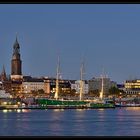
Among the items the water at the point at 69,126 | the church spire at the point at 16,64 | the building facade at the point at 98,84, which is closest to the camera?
the water at the point at 69,126

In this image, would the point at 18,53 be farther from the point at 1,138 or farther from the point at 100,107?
the point at 1,138

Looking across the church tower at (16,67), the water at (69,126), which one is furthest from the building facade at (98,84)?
the water at (69,126)

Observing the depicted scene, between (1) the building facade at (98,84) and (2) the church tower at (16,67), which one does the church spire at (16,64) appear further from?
(1) the building facade at (98,84)

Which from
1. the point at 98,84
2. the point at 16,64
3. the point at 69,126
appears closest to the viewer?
the point at 69,126

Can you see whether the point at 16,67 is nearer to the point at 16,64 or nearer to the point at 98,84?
the point at 16,64

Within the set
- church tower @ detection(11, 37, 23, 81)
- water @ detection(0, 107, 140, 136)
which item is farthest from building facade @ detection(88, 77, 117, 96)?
water @ detection(0, 107, 140, 136)

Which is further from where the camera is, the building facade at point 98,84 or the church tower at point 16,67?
the building facade at point 98,84

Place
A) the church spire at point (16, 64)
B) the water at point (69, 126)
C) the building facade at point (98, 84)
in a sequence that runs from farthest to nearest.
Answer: the building facade at point (98, 84) → the church spire at point (16, 64) → the water at point (69, 126)

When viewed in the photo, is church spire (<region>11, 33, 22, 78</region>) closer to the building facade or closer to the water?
the building facade

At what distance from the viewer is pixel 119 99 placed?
55000mm

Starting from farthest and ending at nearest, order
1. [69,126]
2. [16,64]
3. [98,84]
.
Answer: [98,84] < [16,64] < [69,126]

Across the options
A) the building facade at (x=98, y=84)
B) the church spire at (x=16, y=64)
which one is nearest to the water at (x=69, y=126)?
the church spire at (x=16, y=64)

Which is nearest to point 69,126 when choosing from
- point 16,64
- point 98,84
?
point 16,64

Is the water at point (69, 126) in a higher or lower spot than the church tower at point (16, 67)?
lower
